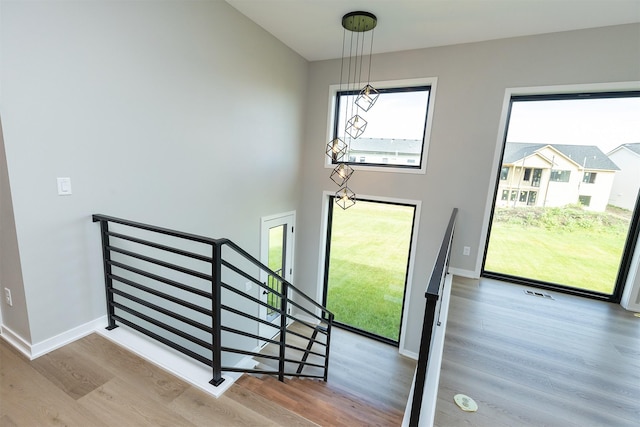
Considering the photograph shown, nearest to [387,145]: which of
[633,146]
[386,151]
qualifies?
[386,151]

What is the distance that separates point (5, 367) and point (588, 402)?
3791 mm

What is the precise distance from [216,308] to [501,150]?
12.7ft

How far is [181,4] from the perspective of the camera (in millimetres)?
2520

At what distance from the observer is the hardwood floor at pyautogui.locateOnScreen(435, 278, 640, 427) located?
165 cm

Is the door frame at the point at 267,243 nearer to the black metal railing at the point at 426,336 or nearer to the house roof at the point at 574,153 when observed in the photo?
the black metal railing at the point at 426,336

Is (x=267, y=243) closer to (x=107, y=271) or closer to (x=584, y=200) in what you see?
(x=107, y=271)

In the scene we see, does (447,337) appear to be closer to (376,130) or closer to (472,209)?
(472,209)

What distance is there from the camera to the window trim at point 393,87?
387cm

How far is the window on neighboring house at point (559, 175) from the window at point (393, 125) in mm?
1620

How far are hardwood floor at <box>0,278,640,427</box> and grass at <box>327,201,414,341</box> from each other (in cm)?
181

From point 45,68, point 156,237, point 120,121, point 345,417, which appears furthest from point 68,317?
point 345,417

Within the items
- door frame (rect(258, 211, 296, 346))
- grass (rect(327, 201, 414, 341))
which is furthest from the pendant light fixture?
door frame (rect(258, 211, 296, 346))

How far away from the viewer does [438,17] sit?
9.92ft

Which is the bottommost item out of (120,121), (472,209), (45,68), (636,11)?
(472,209)
